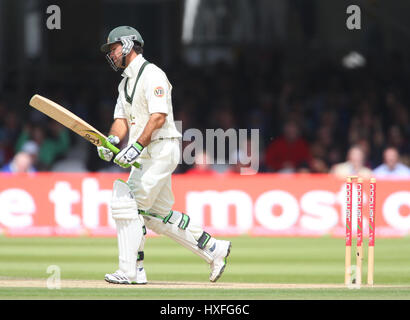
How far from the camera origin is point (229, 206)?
49.1 ft

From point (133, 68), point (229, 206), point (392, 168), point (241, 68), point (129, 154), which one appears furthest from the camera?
point (241, 68)

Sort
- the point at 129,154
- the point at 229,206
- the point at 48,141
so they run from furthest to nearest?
the point at 48,141, the point at 229,206, the point at 129,154

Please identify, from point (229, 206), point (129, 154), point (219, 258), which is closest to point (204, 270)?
point (219, 258)

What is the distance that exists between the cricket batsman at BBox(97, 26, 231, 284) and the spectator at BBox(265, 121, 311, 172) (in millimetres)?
7434

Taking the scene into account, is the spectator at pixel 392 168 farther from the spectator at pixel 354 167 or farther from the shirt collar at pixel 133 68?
the shirt collar at pixel 133 68

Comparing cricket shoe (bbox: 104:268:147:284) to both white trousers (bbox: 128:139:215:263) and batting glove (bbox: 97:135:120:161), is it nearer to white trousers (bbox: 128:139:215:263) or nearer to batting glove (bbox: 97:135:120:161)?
white trousers (bbox: 128:139:215:263)

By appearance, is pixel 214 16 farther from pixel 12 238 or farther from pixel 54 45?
pixel 12 238

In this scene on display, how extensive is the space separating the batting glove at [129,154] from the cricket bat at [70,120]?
0.75ft

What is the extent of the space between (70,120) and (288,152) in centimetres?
810

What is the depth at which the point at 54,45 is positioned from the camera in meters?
22.9

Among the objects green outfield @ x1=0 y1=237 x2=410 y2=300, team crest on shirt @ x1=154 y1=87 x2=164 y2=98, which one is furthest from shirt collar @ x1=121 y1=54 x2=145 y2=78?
green outfield @ x1=0 y1=237 x2=410 y2=300

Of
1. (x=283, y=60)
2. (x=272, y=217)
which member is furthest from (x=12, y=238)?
(x=283, y=60)

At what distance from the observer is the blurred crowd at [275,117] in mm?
16891

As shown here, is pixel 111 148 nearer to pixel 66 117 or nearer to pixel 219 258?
pixel 66 117
